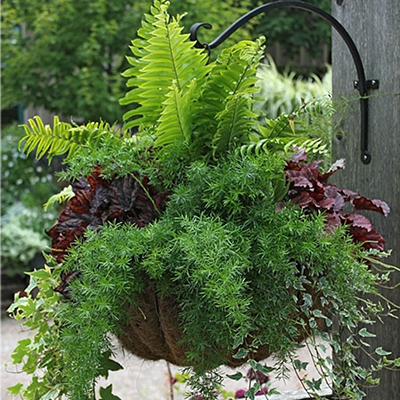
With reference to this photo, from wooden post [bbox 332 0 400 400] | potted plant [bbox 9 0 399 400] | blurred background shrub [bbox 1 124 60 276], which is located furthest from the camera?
blurred background shrub [bbox 1 124 60 276]

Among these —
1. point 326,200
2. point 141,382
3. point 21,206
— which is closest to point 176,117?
point 326,200

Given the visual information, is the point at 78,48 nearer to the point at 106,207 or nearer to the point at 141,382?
the point at 141,382

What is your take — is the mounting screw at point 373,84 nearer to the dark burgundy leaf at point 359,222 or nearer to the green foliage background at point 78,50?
the dark burgundy leaf at point 359,222

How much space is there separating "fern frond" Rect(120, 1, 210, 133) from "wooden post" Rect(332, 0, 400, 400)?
51 cm

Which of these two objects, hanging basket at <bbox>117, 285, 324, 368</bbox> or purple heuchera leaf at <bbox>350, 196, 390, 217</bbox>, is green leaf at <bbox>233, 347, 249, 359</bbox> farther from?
purple heuchera leaf at <bbox>350, 196, 390, 217</bbox>

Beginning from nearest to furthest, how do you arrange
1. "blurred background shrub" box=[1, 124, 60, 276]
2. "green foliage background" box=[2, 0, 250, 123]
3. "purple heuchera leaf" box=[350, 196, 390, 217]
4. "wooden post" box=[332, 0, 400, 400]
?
"purple heuchera leaf" box=[350, 196, 390, 217] < "wooden post" box=[332, 0, 400, 400] < "blurred background shrub" box=[1, 124, 60, 276] < "green foliage background" box=[2, 0, 250, 123]

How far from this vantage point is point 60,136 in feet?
4.68

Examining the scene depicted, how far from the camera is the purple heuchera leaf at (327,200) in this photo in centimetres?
129

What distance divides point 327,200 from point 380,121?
0.43 meters

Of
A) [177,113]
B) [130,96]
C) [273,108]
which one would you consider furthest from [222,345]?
[273,108]

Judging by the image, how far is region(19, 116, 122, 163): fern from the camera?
1.40 m

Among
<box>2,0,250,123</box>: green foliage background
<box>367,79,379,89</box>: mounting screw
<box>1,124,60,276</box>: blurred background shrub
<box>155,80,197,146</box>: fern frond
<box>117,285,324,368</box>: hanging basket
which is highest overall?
<box>2,0,250,123</box>: green foliage background

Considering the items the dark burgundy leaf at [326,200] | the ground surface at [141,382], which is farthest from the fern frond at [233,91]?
the ground surface at [141,382]

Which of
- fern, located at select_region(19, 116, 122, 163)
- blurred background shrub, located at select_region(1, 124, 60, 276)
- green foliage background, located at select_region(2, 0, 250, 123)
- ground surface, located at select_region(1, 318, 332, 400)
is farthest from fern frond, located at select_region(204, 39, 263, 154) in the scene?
green foliage background, located at select_region(2, 0, 250, 123)
